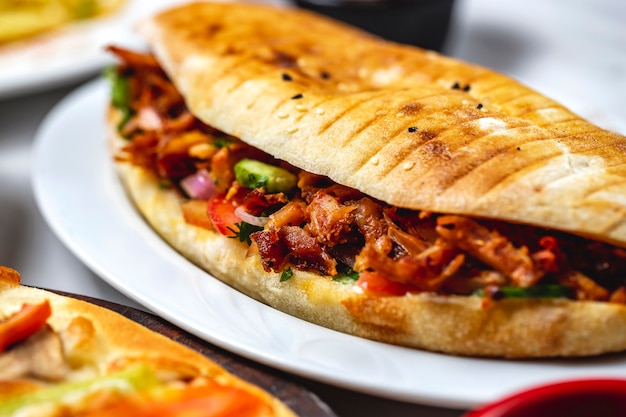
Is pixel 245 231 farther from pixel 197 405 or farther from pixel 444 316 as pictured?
pixel 197 405

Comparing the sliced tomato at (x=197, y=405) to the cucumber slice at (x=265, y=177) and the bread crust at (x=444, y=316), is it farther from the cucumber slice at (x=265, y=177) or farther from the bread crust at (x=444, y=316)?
the cucumber slice at (x=265, y=177)

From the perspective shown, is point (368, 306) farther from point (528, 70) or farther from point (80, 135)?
point (528, 70)

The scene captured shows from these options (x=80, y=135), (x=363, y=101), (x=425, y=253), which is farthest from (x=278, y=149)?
(x=80, y=135)

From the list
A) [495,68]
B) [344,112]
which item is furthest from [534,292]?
[495,68]

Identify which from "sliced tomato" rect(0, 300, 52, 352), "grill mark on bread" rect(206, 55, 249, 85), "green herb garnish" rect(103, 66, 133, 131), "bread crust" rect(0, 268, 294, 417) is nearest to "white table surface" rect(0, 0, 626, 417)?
"bread crust" rect(0, 268, 294, 417)

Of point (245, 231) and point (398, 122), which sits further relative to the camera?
point (245, 231)

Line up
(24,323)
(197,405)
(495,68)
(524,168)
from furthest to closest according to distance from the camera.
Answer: (495,68), (524,168), (24,323), (197,405)

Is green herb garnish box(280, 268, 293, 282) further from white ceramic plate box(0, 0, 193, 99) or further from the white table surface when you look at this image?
white ceramic plate box(0, 0, 193, 99)
